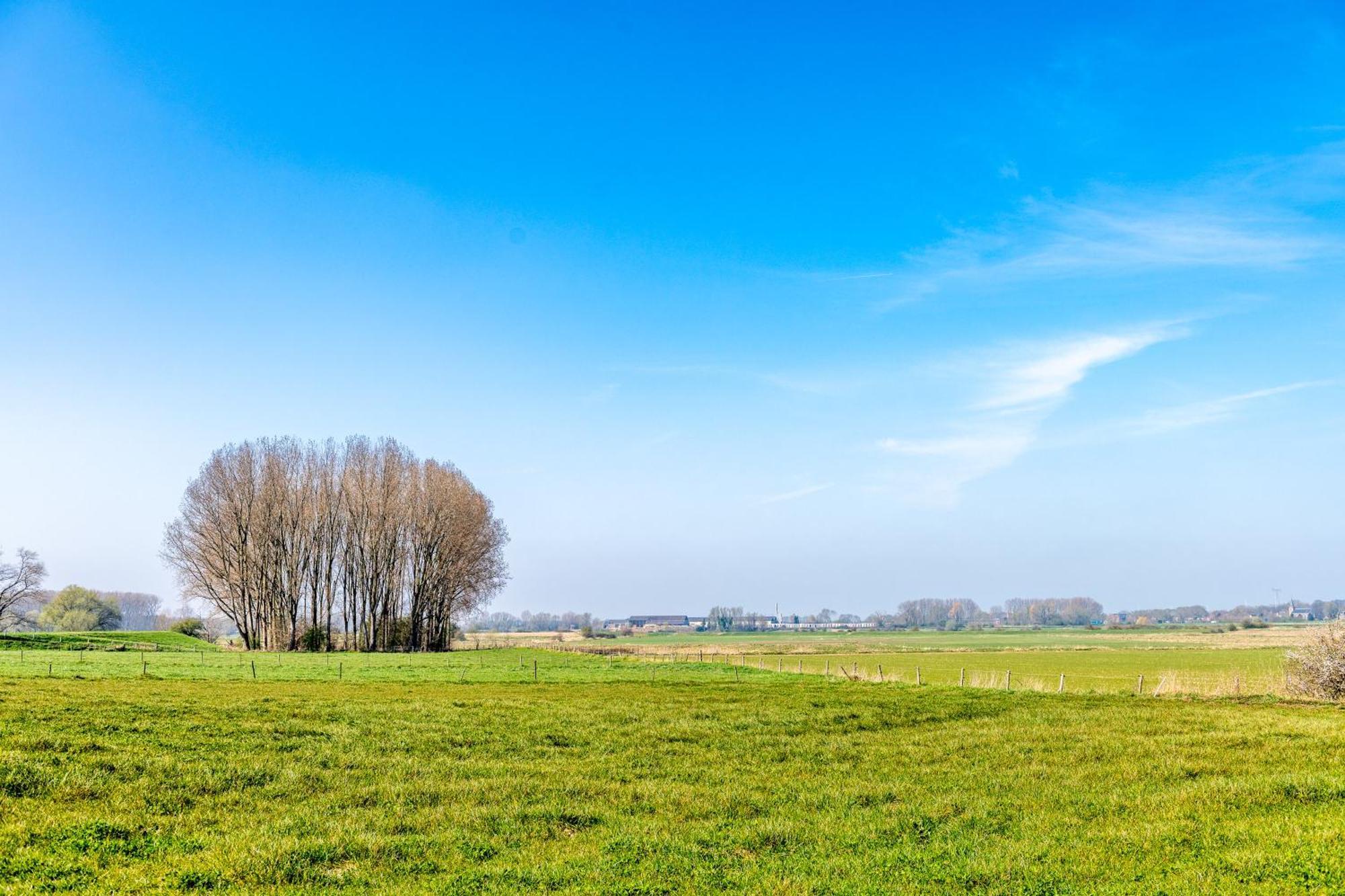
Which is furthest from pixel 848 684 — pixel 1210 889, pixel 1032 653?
pixel 1032 653

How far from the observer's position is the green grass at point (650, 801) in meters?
12.1

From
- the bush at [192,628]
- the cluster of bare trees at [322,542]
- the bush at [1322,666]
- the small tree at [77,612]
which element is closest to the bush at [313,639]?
the cluster of bare trees at [322,542]

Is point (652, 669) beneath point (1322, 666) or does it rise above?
beneath

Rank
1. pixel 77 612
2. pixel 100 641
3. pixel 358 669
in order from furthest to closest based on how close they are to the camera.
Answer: pixel 77 612
pixel 100 641
pixel 358 669

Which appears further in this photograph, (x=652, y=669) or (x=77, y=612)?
(x=77, y=612)

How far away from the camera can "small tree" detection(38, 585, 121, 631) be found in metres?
137

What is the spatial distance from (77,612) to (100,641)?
2493 inches

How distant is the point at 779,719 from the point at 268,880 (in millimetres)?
21454

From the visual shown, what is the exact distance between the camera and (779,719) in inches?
1206

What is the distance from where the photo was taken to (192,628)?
120938mm

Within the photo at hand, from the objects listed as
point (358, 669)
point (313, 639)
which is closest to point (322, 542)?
point (313, 639)

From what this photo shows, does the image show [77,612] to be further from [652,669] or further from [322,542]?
[652,669]

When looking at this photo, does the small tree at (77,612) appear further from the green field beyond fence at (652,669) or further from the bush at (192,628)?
the green field beyond fence at (652,669)

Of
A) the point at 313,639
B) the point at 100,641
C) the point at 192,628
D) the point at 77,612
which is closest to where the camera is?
the point at 100,641
